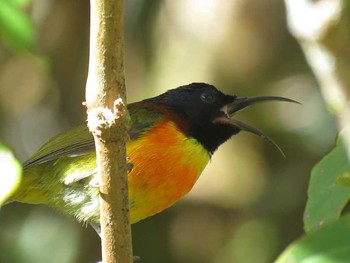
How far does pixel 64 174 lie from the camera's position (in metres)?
4.62

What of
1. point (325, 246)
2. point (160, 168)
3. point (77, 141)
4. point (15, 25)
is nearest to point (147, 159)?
point (160, 168)

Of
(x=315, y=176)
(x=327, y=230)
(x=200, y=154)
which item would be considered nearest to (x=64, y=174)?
(x=200, y=154)

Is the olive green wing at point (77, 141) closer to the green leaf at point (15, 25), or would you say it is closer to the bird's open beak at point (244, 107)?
the bird's open beak at point (244, 107)

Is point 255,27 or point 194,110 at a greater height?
point 255,27

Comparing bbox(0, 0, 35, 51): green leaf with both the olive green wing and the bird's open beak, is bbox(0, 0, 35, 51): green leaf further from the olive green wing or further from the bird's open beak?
the bird's open beak

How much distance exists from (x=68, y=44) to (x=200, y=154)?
3071 millimetres

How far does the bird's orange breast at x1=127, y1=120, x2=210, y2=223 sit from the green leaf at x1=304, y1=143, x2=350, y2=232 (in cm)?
174

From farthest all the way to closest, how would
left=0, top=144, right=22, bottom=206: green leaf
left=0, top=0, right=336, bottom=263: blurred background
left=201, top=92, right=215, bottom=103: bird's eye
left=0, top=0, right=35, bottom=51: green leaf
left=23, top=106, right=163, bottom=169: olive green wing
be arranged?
left=0, top=0, right=336, bottom=263: blurred background → left=201, top=92, right=215, bottom=103: bird's eye → left=23, top=106, right=163, bottom=169: olive green wing → left=0, top=0, right=35, bottom=51: green leaf → left=0, top=144, right=22, bottom=206: green leaf

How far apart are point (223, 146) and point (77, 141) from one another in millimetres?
2526

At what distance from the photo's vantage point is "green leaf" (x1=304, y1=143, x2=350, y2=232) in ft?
8.68

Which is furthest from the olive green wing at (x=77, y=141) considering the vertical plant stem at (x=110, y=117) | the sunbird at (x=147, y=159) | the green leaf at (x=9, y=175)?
the green leaf at (x=9, y=175)

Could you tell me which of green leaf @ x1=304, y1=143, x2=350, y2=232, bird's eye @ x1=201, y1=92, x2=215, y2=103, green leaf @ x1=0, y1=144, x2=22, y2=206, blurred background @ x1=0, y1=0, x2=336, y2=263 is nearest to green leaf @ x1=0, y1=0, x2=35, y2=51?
green leaf @ x1=0, y1=144, x2=22, y2=206

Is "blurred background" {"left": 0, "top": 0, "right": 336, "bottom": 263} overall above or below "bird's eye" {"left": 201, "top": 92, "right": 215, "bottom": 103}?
above

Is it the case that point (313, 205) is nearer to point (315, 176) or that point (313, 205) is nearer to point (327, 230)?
point (315, 176)
